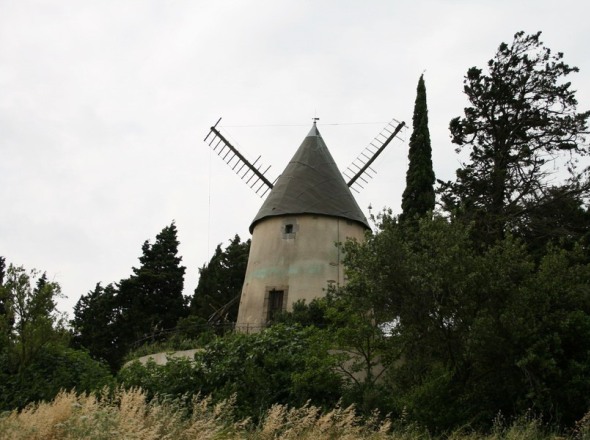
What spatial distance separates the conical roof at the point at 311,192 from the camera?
914 inches

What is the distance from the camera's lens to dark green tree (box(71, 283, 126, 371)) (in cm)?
2859

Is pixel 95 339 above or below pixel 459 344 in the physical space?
above

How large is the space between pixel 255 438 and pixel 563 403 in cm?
598

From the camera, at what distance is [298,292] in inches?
862

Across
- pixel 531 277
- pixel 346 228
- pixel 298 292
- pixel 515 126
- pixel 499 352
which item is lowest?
pixel 499 352

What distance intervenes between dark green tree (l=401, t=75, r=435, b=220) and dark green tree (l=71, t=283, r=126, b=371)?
1275 cm

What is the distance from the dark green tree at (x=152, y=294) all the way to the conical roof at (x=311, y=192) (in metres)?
7.19

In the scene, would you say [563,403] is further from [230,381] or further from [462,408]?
[230,381]

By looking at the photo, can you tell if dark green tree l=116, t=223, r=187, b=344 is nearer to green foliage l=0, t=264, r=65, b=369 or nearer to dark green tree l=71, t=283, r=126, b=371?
dark green tree l=71, t=283, r=126, b=371

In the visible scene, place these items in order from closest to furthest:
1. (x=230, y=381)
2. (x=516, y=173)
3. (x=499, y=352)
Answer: (x=499, y=352) → (x=230, y=381) → (x=516, y=173)

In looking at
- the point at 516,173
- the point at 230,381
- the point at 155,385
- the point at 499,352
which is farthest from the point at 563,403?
the point at 516,173

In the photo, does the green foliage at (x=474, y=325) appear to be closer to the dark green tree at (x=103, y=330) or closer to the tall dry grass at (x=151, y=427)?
the tall dry grass at (x=151, y=427)

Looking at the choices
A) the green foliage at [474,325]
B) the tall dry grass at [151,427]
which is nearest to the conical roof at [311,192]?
the green foliage at [474,325]

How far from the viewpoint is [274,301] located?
2225 centimetres
